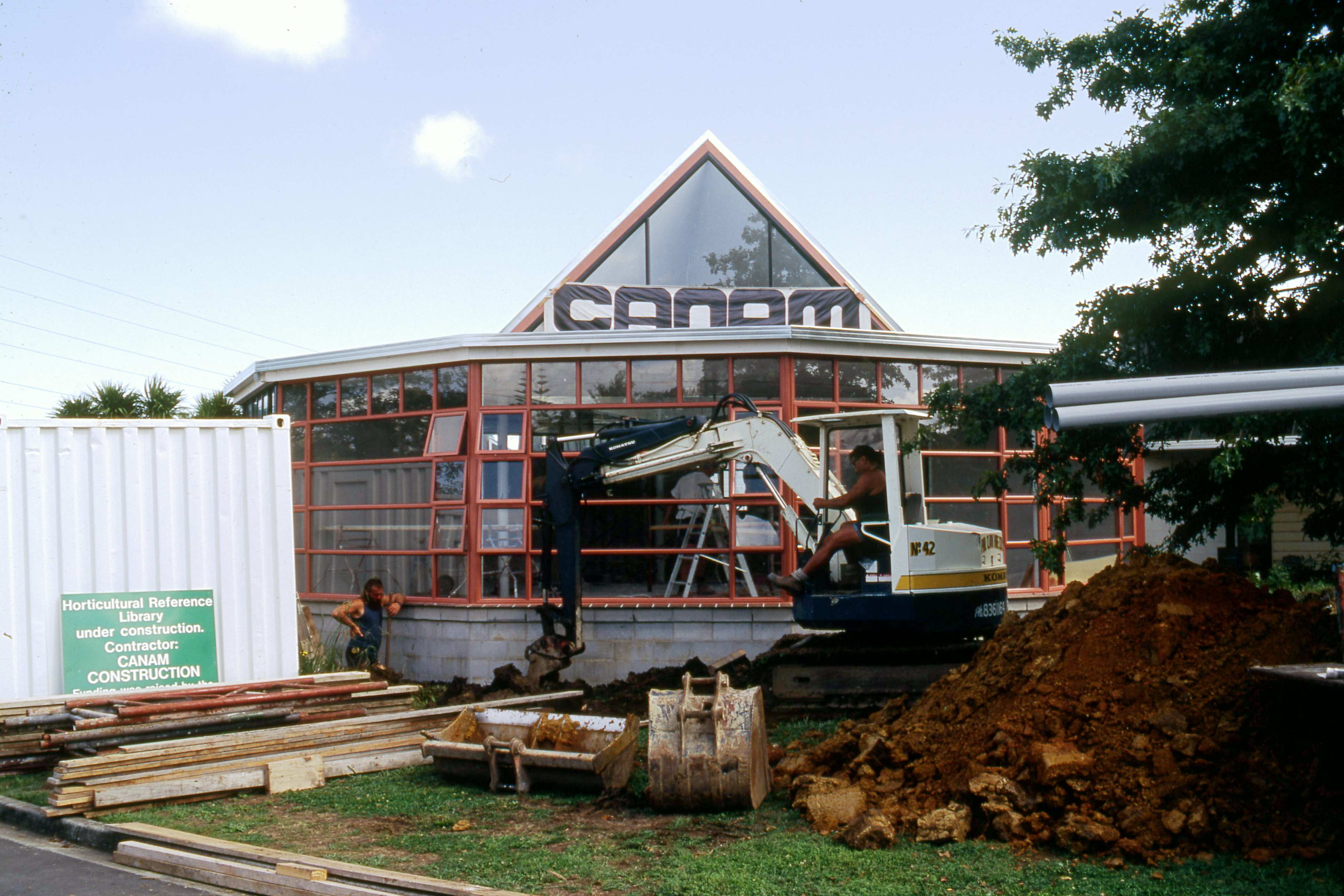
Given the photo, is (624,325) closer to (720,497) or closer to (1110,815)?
(720,497)

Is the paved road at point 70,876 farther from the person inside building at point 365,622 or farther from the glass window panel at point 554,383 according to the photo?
the glass window panel at point 554,383

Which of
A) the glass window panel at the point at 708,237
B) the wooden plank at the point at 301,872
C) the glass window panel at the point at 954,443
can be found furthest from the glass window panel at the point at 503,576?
the glass window panel at the point at 708,237

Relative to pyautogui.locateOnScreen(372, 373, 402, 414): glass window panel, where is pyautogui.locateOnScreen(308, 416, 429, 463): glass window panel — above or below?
below

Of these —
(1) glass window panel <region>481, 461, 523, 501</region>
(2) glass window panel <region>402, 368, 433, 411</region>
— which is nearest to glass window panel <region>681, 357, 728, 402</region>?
(1) glass window panel <region>481, 461, 523, 501</region>

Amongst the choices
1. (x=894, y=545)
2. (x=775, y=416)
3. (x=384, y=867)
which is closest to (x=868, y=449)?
(x=894, y=545)

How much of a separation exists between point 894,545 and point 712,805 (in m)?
3.51

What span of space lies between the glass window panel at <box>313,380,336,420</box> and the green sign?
5.24 meters

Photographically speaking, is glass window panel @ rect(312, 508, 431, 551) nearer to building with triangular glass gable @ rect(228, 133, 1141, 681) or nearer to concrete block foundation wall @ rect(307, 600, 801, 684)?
building with triangular glass gable @ rect(228, 133, 1141, 681)

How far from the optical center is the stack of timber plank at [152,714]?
8.91 m

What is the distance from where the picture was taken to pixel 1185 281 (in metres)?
9.67

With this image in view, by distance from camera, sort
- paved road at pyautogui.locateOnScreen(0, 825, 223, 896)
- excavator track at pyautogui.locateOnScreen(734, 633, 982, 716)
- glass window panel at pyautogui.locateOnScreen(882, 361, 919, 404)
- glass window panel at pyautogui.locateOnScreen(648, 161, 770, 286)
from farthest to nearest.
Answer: glass window panel at pyautogui.locateOnScreen(648, 161, 770, 286)
glass window panel at pyautogui.locateOnScreen(882, 361, 919, 404)
excavator track at pyautogui.locateOnScreen(734, 633, 982, 716)
paved road at pyautogui.locateOnScreen(0, 825, 223, 896)

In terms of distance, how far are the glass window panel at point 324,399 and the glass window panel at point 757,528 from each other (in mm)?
5912

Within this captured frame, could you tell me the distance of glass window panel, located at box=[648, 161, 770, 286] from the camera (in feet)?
70.7

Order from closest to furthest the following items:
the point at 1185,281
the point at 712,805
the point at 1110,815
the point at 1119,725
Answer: the point at 1110,815 → the point at 1119,725 → the point at 712,805 → the point at 1185,281
